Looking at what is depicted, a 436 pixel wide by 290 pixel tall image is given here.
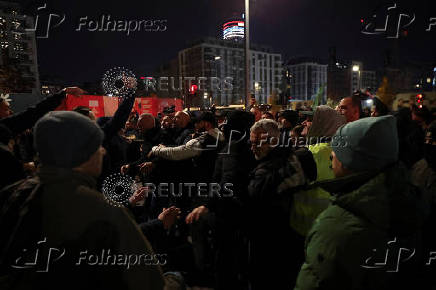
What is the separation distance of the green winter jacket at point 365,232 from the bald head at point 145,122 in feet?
13.3

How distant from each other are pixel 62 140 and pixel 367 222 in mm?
1621

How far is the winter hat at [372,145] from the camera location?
156 centimetres

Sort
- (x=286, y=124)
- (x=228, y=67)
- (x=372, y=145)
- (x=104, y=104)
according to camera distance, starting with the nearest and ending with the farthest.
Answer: (x=372, y=145) < (x=286, y=124) < (x=104, y=104) < (x=228, y=67)

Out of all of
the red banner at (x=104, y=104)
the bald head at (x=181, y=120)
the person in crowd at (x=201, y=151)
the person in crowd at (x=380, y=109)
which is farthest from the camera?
the red banner at (x=104, y=104)

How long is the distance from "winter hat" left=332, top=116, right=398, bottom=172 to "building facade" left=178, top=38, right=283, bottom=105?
89.1 meters

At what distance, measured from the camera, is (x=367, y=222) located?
1.42 m

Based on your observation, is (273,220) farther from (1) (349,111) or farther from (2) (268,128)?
(1) (349,111)

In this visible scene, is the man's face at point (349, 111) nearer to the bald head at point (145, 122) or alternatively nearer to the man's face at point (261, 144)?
the man's face at point (261, 144)

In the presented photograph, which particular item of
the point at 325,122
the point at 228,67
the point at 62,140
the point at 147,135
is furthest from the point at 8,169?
the point at 228,67

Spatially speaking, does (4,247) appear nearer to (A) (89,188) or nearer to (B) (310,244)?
(A) (89,188)

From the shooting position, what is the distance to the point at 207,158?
4066mm

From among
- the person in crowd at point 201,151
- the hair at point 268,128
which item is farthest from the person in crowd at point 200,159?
the hair at point 268,128

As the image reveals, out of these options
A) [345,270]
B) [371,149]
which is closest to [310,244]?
[345,270]

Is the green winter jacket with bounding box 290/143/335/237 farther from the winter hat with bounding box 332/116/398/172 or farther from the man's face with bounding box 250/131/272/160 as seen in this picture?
the winter hat with bounding box 332/116/398/172
